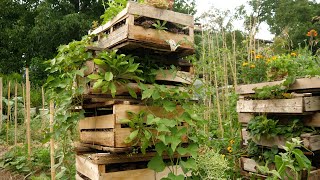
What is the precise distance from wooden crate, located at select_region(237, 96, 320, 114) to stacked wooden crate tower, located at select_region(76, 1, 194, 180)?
0.97 metres

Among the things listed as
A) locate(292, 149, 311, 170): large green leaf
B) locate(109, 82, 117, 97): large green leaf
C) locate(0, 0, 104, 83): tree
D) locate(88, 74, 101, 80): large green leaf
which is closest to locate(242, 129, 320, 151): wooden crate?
locate(292, 149, 311, 170): large green leaf

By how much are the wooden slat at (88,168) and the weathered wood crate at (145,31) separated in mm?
813

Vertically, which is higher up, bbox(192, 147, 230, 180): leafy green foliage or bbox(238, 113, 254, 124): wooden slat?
bbox(238, 113, 254, 124): wooden slat

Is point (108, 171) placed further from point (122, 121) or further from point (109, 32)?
point (109, 32)

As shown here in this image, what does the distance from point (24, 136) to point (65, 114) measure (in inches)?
158

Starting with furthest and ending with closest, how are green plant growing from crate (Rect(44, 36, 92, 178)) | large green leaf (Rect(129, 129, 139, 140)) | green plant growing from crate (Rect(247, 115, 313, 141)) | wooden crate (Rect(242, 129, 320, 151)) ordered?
1. green plant growing from crate (Rect(247, 115, 313, 141))
2. wooden crate (Rect(242, 129, 320, 151))
3. green plant growing from crate (Rect(44, 36, 92, 178))
4. large green leaf (Rect(129, 129, 139, 140))

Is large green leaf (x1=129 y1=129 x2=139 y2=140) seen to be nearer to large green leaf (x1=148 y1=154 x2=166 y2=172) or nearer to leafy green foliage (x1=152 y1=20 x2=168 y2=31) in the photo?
large green leaf (x1=148 y1=154 x2=166 y2=172)

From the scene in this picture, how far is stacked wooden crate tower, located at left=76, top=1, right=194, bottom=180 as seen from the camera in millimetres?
2018

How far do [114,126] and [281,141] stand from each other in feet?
5.40

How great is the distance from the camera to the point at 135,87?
219cm

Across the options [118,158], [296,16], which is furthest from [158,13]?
[296,16]

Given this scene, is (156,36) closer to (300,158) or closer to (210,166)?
(210,166)

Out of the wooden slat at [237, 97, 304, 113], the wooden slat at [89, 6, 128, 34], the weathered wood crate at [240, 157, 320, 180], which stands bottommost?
the weathered wood crate at [240, 157, 320, 180]

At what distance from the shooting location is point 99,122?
7.36ft
